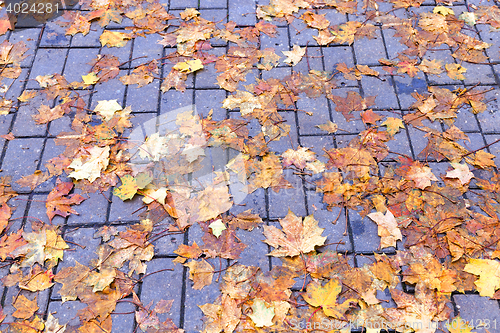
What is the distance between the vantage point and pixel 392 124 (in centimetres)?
332

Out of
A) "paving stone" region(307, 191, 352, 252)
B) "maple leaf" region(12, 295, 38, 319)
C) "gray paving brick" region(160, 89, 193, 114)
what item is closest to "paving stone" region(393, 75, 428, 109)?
"paving stone" region(307, 191, 352, 252)

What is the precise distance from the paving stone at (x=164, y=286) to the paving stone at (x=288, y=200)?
0.76 meters

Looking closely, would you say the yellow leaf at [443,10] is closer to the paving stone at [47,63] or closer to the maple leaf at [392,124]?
the maple leaf at [392,124]

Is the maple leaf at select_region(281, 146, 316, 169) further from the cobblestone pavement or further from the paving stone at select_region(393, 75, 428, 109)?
the paving stone at select_region(393, 75, 428, 109)

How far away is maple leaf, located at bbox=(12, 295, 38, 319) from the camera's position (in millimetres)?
2537

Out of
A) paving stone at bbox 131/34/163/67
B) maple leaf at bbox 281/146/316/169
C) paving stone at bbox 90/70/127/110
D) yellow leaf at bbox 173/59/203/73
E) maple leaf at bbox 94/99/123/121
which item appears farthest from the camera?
paving stone at bbox 131/34/163/67

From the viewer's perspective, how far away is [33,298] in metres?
2.60

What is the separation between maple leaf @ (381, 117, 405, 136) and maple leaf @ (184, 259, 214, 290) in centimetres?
178

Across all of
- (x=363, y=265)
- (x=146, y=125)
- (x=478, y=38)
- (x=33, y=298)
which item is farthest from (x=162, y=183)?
(x=478, y=38)

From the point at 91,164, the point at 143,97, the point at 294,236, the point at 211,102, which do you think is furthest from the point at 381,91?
the point at 91,164

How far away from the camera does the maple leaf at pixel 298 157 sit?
3125 millimetres

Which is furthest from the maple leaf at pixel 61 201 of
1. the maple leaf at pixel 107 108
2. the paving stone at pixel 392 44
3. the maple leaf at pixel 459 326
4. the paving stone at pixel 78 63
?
the paving stone at pixel 392 44

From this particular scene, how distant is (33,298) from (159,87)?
6.27 feet

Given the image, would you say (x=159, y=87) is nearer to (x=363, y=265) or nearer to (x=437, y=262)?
(x=363, y=265)
